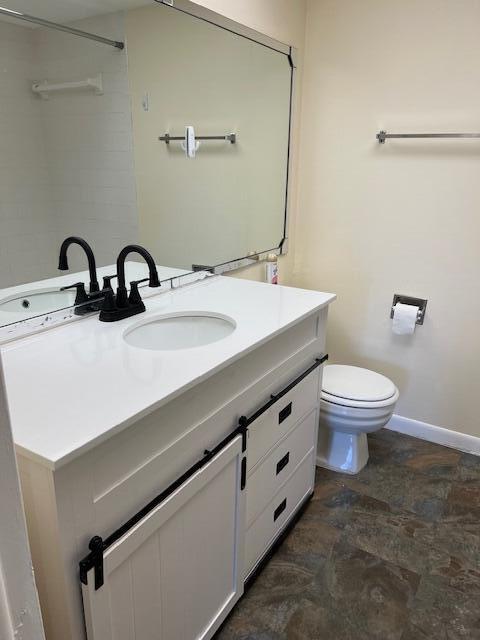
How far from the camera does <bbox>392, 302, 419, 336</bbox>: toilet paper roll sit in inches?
89.0

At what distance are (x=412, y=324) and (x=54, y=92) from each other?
180 cm

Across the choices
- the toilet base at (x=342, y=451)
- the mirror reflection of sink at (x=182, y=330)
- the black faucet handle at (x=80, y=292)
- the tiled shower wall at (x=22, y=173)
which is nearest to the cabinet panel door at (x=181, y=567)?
the mirror reflection of sink at (x=182, y=330)

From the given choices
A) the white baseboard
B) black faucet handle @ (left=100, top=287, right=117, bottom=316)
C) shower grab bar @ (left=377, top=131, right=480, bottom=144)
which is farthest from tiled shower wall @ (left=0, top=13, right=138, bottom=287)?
the white baseboard

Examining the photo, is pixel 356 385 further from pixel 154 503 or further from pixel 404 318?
pixel 154 503

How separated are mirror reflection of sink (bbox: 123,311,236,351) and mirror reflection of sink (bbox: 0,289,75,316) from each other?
0.77ft

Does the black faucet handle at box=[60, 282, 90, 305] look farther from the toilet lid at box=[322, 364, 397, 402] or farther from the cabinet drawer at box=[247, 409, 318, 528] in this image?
the toilet lid at box=[322, 364, 397, 402]

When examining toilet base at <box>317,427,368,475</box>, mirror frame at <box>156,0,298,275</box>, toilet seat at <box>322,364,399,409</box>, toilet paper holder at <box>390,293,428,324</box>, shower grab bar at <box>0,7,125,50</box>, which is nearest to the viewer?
shower grab bar at <box>0,7,125,50</box>

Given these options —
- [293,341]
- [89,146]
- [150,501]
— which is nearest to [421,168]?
[293,341]

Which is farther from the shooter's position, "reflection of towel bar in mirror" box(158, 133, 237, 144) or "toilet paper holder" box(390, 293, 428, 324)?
"toilet paper holder" box(390, 293, 428, 324)

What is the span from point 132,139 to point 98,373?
0.94 m

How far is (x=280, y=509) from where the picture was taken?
1697mm

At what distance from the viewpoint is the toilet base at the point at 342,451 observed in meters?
2.18

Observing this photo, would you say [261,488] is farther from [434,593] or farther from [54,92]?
[54,92]

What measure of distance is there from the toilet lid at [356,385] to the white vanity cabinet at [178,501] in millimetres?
344
